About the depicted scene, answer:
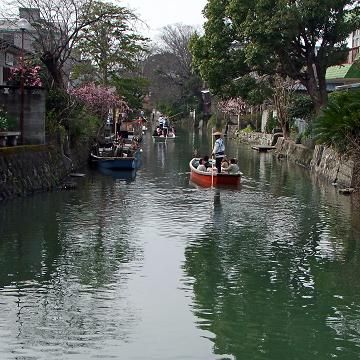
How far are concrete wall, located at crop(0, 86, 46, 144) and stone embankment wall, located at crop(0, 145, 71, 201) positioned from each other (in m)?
0.62

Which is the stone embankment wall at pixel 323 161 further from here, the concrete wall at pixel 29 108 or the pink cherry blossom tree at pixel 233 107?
the pink cherry blossom tree at pixel 233 107

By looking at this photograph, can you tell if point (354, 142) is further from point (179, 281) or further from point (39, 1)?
point (39, 1)

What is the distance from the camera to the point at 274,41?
35531 millimetres

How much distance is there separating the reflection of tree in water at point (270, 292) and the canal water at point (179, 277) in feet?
0.10

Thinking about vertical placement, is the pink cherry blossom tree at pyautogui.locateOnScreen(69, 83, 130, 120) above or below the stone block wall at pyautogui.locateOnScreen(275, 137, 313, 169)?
above

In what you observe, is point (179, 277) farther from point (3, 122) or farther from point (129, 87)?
point (129, 87)

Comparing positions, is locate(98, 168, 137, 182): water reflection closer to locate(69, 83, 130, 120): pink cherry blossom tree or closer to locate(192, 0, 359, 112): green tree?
locate(69, 83, 130, 120): pink cherry blossom tree

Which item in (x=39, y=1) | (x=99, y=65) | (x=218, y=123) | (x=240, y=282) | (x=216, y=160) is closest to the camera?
(x=240, y=282)

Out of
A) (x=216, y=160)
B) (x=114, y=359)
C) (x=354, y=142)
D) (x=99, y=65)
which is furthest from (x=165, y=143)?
(x=114, y=359)

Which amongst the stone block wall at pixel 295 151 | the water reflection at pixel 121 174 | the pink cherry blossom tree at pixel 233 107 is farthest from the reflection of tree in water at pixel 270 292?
the pink cherry blossom tree at pixel 233 107

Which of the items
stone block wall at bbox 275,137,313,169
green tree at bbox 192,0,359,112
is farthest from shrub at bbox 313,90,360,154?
stone block wall at bbox 275,137,313,169

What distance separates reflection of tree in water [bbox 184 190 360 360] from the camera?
10.6 m

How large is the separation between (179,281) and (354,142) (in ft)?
48.6

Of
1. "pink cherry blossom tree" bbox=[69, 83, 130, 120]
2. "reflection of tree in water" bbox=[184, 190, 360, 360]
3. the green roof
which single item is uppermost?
the green roof
